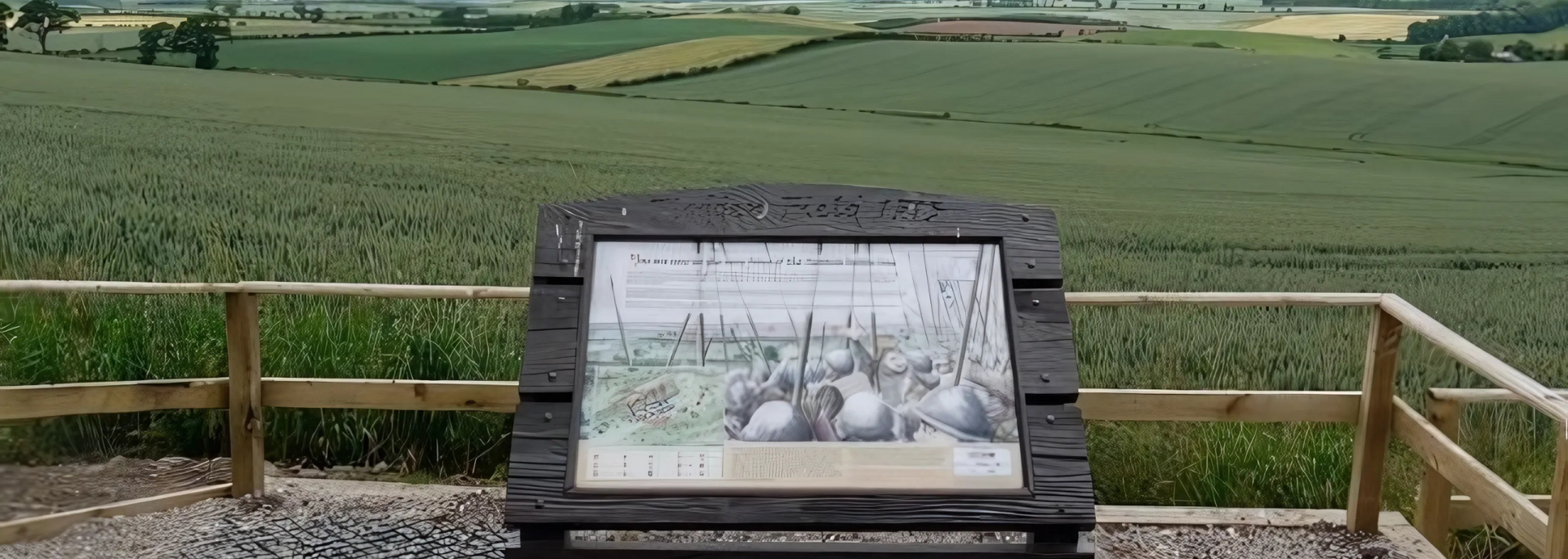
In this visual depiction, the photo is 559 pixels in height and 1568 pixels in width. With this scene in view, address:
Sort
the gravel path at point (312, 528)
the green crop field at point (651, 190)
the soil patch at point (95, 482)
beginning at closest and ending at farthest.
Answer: the soil patch at point (95, 482)
the gravel path at point (312, 528)
the green crop field at point (651, 190)

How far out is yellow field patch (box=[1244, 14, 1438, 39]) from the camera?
210 inches

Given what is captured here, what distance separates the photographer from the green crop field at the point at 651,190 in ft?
13.6

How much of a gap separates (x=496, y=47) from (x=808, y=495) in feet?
14.3

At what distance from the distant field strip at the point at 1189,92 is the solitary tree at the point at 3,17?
9.22ft

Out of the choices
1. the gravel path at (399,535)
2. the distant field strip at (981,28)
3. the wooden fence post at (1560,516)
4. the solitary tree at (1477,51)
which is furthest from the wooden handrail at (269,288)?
the solitary tree at (1477,51)

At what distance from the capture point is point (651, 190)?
17.7ft

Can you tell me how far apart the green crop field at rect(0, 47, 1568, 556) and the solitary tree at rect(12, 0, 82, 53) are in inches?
5.5

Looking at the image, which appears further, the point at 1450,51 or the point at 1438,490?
the point at 1450,51

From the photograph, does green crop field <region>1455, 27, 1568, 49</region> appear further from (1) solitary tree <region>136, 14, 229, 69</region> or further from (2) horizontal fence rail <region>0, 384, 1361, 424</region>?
(1) solitary tree <region>136, 14, 229, 69</region>

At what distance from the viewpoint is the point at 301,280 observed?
5.11 metres

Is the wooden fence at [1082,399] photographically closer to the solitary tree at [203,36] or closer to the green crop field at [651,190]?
the green crop field at [651,190]

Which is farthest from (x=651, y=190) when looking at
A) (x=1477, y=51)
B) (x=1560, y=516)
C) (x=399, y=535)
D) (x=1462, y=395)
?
(x=1560, y=516)

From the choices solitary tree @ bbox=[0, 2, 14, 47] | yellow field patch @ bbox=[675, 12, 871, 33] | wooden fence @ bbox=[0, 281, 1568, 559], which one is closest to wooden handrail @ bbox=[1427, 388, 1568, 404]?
wooden fence @ bbox=[0, 281, 1568, 559]

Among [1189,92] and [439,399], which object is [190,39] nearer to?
[439,399]
